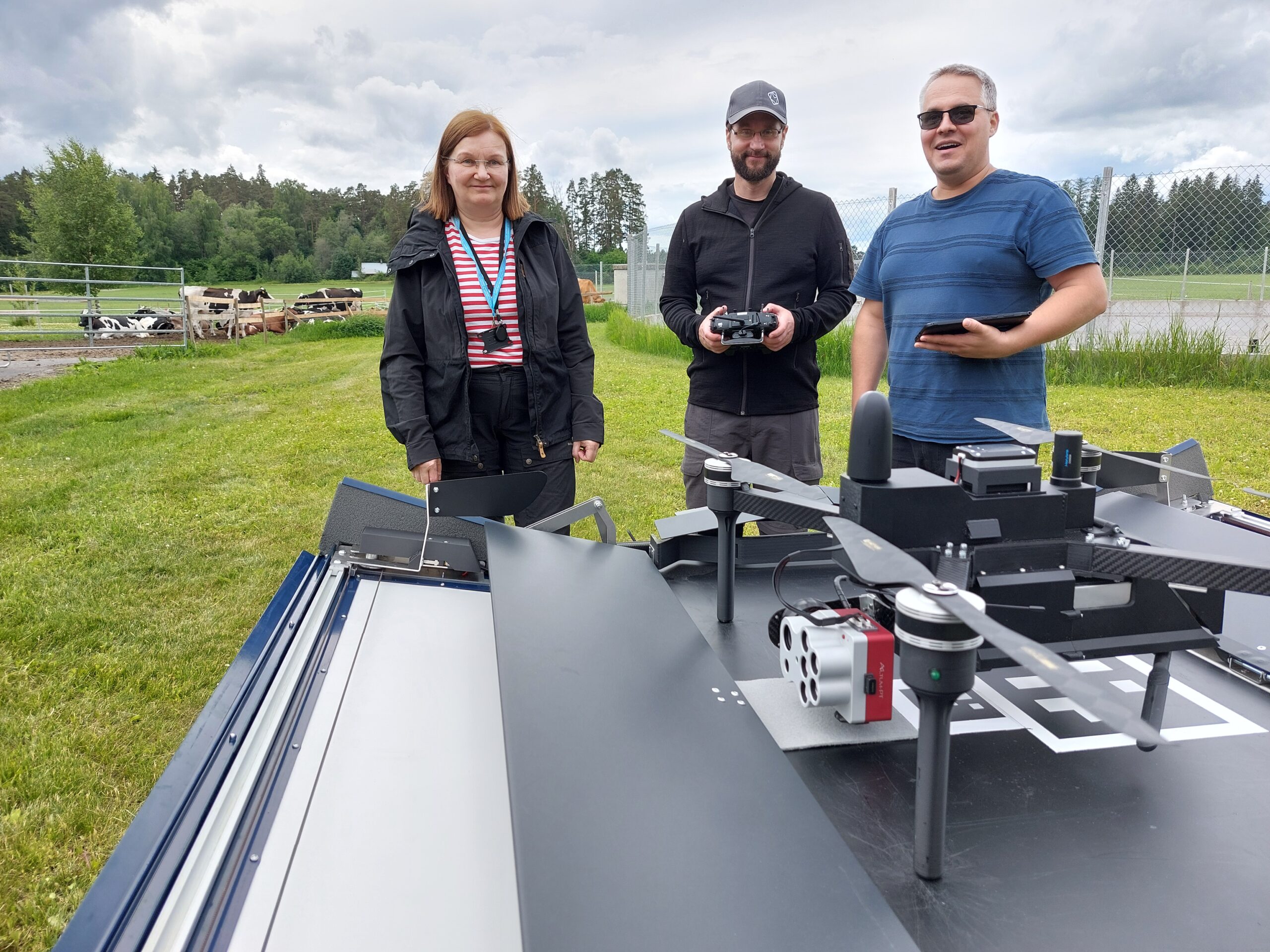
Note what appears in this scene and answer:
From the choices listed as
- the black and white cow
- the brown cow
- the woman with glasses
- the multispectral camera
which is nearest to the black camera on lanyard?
the woman with glasses

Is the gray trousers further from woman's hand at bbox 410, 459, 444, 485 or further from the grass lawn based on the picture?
the grass lawn

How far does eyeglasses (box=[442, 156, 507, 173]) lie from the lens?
2496 millimetres

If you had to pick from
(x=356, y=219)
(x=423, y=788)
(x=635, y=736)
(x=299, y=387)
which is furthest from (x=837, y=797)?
(x=356, y=219)

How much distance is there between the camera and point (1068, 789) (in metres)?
1.20

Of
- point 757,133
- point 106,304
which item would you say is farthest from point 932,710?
point 106,304

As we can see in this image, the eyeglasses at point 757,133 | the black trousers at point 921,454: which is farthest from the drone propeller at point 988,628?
the eyeglasses at point 757,133

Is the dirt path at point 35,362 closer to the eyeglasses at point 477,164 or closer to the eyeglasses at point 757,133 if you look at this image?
the eyeglasses at point 477,164

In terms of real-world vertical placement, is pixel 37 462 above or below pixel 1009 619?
below

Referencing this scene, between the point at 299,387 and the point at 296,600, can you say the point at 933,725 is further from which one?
the point at 299,387

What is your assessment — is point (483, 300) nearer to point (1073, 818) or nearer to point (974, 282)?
point (974, 282)

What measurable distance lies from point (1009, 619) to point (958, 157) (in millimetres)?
1446

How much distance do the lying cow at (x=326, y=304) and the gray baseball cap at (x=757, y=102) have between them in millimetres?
24189

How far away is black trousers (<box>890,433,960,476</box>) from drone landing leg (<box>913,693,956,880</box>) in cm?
131

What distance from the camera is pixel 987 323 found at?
6.48 ft
